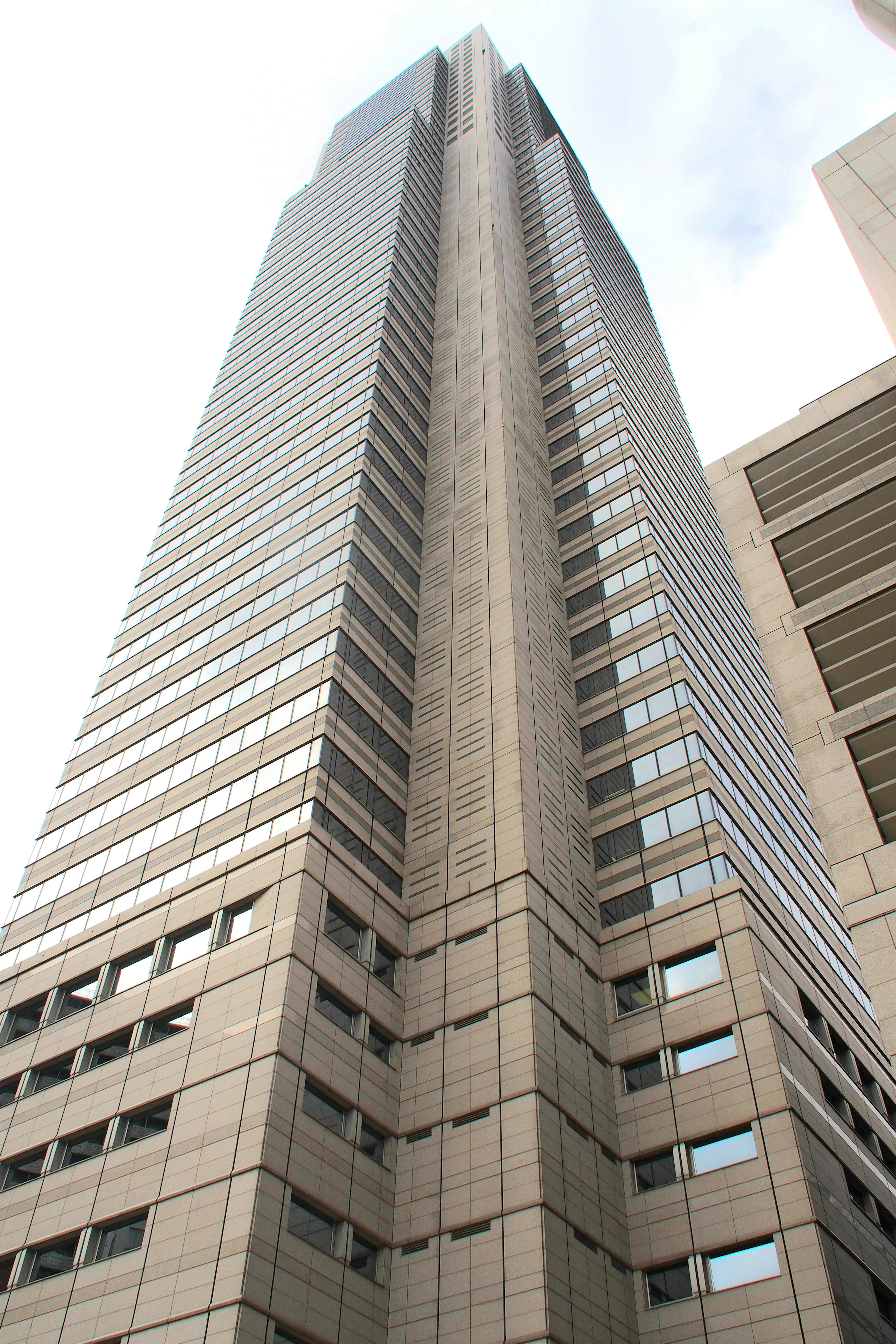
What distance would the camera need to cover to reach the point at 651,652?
56.0 metres

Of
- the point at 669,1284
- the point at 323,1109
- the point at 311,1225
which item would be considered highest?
the point at 323,1109

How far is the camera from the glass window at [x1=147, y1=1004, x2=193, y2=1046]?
131 feet

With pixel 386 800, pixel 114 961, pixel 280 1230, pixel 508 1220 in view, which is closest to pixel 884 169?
pixel 386 800

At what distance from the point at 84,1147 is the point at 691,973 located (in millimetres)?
25087

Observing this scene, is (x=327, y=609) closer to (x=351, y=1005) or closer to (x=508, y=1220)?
(x=351, y=1005)

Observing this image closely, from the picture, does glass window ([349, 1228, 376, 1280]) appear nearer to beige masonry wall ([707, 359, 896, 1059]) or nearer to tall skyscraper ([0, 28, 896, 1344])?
tall skyscraper ([0, 28, 896, 1344])

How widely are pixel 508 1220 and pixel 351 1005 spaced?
10033 millimetres

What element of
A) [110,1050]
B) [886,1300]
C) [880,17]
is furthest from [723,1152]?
[880,17]

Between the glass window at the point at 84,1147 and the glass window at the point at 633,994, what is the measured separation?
2131 centimetres

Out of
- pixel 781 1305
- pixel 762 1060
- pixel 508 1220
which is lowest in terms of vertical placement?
pixel 781 1305

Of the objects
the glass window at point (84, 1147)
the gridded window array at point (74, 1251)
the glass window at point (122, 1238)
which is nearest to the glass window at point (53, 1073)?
the glass window at point (84, 1147)

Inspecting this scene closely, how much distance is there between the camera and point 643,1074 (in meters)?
41.6

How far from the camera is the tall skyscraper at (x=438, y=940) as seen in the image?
33.8 metres

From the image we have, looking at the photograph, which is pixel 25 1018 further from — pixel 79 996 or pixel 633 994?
pixel 633 994
